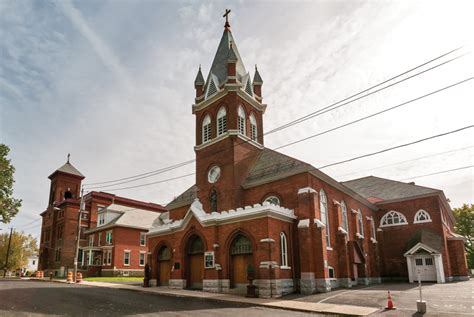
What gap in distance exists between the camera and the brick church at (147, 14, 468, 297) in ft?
70.7

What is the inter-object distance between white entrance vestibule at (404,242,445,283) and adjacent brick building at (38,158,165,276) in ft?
107

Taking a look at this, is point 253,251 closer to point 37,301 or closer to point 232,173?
point 232,173

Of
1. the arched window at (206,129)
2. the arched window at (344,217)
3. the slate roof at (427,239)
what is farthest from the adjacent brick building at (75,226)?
the slate roof at (427,239)

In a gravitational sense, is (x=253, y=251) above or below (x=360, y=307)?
above

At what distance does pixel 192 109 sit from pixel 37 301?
64.5ft

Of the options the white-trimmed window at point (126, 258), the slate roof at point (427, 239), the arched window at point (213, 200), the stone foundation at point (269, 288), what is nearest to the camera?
the stone foundation at point (269, 288)

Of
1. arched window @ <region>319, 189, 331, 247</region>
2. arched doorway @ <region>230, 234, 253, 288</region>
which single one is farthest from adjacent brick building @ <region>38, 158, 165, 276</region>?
arched window @ <region>319, 189, 331, 247</region>

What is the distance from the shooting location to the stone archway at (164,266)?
26766 mm

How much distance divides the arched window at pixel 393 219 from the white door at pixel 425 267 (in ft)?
14.8

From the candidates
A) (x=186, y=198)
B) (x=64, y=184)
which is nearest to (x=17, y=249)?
(x=64, y=184)

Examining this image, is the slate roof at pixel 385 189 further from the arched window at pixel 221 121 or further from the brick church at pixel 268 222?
the arched window at pixel 221 121

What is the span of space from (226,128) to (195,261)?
1042 centimetres

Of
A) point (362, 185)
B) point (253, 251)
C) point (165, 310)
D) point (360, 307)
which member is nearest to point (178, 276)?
point (253, 251)

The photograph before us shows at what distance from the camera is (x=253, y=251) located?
20750 millimetres
